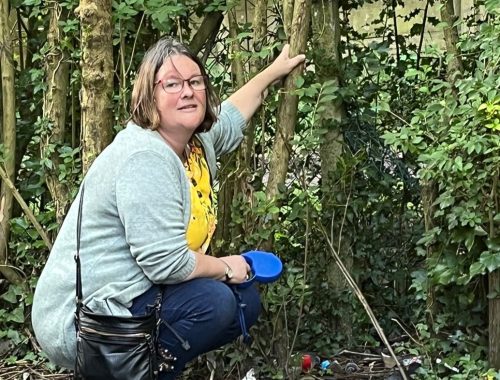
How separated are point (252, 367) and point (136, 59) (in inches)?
61.2

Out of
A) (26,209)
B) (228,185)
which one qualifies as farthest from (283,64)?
(26,209)

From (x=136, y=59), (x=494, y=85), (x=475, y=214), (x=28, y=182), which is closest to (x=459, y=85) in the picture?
(x=494, y=85)

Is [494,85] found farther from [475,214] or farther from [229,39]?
[229,39]

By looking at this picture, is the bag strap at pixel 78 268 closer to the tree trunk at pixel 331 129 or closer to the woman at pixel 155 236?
the woman at pixel 155 236

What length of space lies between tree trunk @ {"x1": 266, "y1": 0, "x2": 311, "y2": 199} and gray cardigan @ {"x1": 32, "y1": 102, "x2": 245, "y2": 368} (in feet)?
2.54

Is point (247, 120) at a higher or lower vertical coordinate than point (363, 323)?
higher

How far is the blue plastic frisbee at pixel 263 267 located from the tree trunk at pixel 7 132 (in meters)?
1.58

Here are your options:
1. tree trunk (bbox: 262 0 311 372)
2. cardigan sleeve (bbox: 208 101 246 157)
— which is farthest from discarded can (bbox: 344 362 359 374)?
cardigan sleeve (bbox: 208 101 246 157)

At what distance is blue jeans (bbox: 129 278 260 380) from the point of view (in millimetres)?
3254

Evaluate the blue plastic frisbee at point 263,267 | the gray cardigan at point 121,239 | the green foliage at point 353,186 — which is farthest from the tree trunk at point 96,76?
the blue plastic frisbee at point 263,267

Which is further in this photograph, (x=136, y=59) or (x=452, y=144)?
(x=136, y=59)

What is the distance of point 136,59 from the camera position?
4.39 m

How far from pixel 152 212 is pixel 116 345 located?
19.2 inches

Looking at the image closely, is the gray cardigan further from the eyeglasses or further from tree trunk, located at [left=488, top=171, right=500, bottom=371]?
tree trunk, located at [left=488, top=171, right=500, bottom=371]
